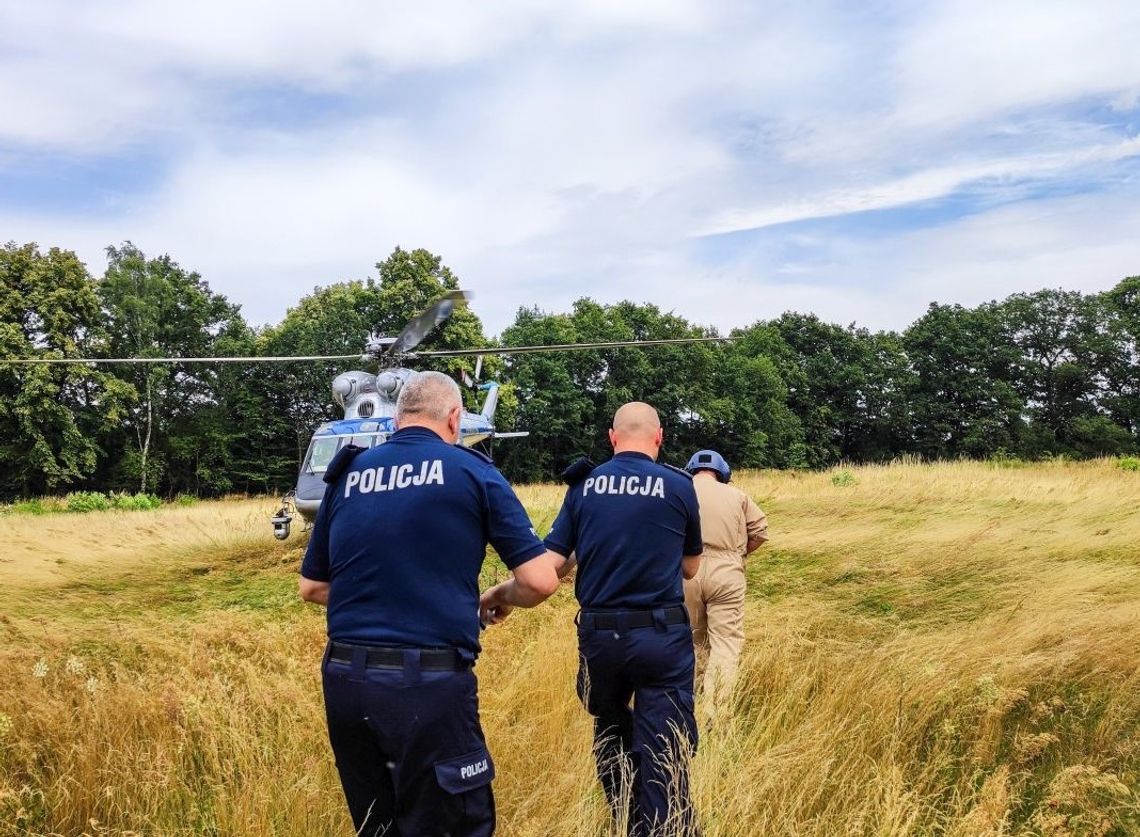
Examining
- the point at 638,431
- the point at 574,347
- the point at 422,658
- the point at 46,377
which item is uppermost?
the point at 46,377

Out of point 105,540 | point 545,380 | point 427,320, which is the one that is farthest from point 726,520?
point 545,380

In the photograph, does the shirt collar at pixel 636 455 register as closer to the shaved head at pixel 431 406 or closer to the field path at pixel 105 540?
the shaved head at pixel 431 406

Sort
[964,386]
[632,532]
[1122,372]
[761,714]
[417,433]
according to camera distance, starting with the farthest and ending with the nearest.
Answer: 1. [964,386]
2. [1122,372]
3. [761,714]
4. [632,532]
5. [417,433]

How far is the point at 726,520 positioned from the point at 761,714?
119cm

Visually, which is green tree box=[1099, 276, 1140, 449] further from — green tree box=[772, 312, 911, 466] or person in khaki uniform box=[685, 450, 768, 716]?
person in khaki uniform box=[685, 450, 768, 716]

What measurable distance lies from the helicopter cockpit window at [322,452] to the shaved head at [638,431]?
9.28 meters

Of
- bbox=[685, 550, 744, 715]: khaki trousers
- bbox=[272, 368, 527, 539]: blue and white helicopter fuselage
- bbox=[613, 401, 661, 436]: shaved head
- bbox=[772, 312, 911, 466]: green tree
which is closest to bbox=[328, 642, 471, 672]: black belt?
bbox=[613, 401, 661, 436]: shaved head

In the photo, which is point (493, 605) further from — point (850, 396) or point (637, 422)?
point (850, 396)

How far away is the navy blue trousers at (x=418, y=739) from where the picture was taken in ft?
8.91

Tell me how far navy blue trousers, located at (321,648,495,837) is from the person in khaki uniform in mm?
2732

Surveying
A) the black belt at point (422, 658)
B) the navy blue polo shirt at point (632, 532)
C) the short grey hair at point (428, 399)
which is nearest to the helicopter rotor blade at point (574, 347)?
the navy blue polo shirt at point (632, 532)

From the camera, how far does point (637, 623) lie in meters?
3.78

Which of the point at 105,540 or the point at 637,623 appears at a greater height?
the point at 637,623

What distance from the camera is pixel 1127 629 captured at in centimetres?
578
